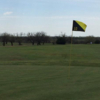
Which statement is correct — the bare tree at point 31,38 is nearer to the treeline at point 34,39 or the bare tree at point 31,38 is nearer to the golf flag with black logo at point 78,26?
the treeline at point 34,39

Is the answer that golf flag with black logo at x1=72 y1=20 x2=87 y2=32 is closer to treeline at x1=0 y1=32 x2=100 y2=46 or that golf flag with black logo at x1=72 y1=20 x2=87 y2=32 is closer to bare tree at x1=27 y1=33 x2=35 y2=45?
treeline at x1=0 y1=32 x2=100 y2=46

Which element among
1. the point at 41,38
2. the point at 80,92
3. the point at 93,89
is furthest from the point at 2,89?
the point at 41,38

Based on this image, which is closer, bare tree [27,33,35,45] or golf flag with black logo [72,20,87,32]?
golf flag with black logo [72,20,87,32]

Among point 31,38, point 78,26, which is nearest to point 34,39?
point 31,38

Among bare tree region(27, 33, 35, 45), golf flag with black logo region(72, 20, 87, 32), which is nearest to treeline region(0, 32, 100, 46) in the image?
bare tree region(27, 33, 35, 45)

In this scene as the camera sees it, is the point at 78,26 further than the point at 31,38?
No

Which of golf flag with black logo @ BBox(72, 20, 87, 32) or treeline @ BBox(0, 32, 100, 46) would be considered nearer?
golf flag with black logo @ BBox(72, 20, 87, 32)

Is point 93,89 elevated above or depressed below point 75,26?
below

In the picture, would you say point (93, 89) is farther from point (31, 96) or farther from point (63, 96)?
point (31, 96)

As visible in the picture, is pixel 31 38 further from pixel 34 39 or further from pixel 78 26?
pixel 78 26

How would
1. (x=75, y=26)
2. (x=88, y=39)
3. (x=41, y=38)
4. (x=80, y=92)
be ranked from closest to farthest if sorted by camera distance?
(x=80, y=92) < (x=75, y=26) < (x=41, y=38) < (x=88, y=39)

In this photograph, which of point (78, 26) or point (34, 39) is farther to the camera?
point (34, 39)

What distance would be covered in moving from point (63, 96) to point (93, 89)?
4.35 feet

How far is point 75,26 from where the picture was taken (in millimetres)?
9109
